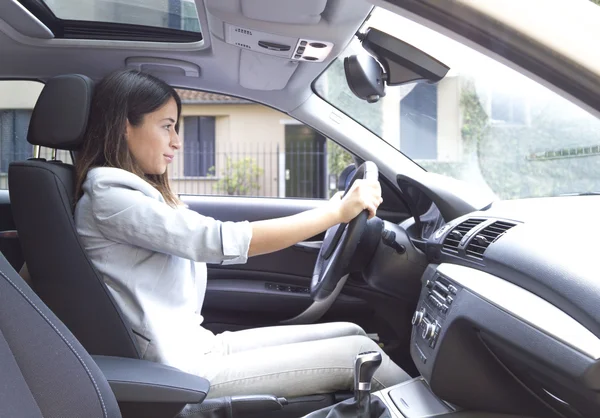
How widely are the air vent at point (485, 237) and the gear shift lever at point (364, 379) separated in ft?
1.20

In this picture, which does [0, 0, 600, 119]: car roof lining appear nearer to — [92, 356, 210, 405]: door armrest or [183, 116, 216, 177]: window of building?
[92, 356, 210, 405]: door armrest

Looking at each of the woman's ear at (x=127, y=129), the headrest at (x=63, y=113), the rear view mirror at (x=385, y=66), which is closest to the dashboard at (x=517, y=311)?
the rear view mirror at (x=385, y=66)

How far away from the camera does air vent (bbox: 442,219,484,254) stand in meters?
1.70

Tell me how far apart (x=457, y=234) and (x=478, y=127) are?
1.78 feet

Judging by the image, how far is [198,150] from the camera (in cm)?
996

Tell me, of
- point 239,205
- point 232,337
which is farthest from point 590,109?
point 239,205

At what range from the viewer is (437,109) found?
2266mm

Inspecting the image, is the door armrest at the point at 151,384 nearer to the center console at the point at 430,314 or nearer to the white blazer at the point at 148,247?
the white blazer at the point at 148,247

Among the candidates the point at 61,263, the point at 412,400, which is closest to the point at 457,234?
the point at 412,400

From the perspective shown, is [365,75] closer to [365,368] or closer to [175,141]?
[175,141]

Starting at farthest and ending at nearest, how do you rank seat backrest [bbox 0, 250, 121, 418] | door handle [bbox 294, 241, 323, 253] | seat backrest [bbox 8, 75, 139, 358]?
1. door handle [bbox 294, 241, 323, 253]
2. seat backrest [bbox 8, 75, 139, 358]
3. seat backrest [bbox 0, 250, 121, 418]

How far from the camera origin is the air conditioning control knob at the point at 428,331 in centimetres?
156

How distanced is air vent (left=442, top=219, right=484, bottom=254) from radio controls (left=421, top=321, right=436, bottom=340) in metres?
0.22

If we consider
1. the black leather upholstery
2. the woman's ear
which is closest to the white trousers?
the black leather upholstery
